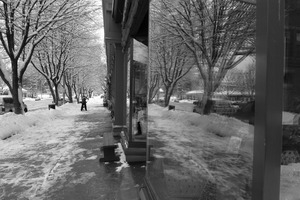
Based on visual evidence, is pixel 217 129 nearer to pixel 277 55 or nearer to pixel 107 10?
pixel 277 55

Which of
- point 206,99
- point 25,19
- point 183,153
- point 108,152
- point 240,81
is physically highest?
point 25,19

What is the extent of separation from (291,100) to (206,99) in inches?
32.5

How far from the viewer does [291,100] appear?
121 cm

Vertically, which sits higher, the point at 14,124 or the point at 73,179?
the point at 14,124

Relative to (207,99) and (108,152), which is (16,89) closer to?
(108,152)

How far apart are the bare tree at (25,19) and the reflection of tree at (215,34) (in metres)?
13.0

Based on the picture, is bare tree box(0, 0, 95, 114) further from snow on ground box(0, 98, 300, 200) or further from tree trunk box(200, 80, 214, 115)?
tree trunk box(200, 80, 214, 115)

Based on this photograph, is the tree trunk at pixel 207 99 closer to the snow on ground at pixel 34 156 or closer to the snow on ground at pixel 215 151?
the snow on ground at pixel 215 151

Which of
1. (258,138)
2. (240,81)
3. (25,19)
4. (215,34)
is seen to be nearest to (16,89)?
(25,19)

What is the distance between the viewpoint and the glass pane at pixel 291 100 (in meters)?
1.20

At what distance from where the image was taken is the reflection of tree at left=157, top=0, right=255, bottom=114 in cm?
151

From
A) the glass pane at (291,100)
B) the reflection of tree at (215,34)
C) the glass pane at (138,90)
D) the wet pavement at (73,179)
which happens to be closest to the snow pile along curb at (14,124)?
the wet pavement at (73,179)

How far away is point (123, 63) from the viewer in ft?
39.4

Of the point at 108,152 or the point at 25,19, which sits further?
the point at 25,19
